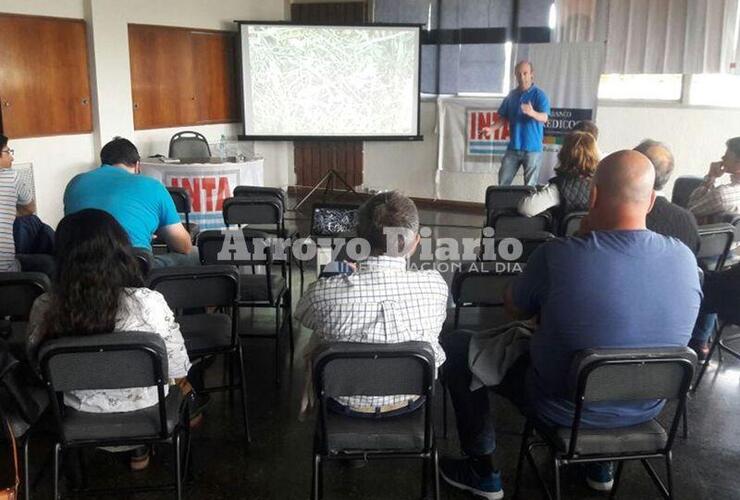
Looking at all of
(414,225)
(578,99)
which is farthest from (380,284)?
(578,99)

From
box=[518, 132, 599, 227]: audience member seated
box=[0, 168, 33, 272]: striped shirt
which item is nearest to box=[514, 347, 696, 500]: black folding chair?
box=[518, 132, 599, 227]: audience member seated

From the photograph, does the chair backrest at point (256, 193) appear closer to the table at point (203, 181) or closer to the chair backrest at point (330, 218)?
the chair backrest at point (330, 218)

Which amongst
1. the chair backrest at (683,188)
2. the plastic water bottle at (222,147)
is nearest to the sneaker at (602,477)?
the chair backrest at (683,188)

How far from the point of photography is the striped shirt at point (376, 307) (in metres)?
1.92

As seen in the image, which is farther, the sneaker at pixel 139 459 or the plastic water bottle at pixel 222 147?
the plastic water bottle at pixel 222 147

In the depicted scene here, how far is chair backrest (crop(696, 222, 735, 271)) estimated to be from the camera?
3.14 meters

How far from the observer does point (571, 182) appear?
364cm

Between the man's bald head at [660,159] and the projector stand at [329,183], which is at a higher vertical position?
the man's bald head at [660,159]

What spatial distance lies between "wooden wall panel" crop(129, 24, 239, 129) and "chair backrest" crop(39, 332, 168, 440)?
5.51m

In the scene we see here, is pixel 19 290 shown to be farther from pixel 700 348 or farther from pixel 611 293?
pixel 700 348

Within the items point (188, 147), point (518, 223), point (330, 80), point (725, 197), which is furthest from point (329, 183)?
point (725, 197)

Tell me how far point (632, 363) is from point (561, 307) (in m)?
0.23

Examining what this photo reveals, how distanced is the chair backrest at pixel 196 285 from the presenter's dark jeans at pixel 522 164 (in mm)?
4458

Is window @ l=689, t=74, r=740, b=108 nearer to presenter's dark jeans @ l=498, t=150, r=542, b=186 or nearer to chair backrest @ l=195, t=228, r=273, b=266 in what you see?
presenter's dark jeans @ l=498, t=150, r=542, b=186
